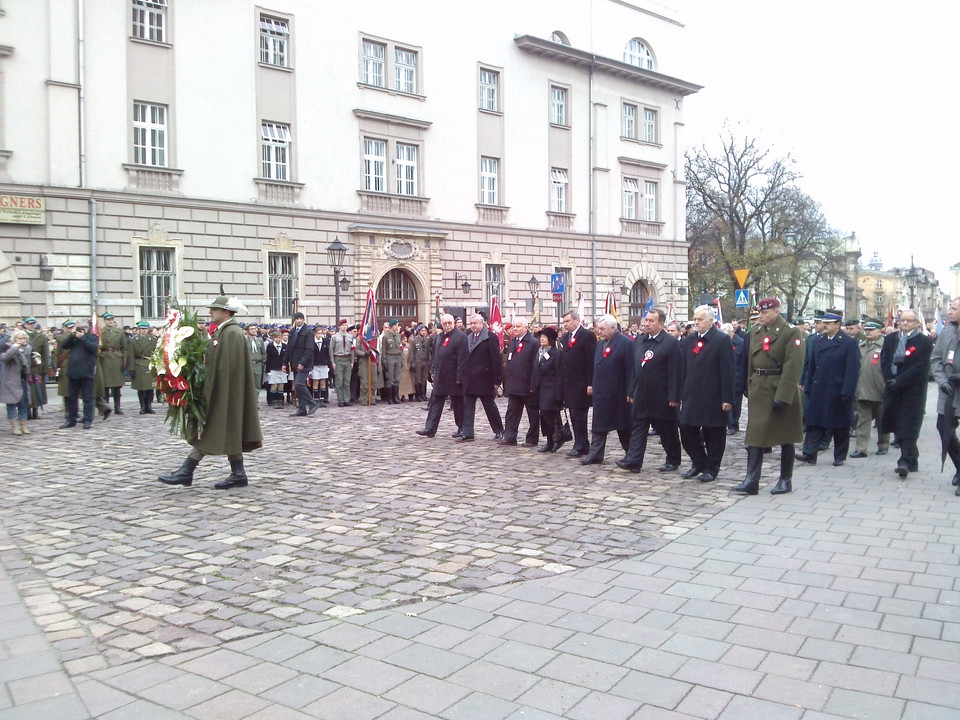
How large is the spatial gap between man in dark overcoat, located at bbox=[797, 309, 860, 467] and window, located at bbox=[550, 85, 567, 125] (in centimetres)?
2739

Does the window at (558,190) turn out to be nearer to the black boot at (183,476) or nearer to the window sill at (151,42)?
the window sill at (151,42)

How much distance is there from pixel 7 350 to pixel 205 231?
44.0ft

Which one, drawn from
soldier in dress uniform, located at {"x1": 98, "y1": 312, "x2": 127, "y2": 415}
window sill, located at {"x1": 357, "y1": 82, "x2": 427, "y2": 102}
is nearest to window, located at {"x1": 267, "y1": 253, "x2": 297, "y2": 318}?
window sill, located at {"x1": 357, "y1": 82, "x2": 427, "y2": 102}

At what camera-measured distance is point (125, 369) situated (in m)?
18.5

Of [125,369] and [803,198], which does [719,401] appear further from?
[803,198]

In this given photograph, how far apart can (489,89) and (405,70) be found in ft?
14.4

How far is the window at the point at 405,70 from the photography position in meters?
31.6

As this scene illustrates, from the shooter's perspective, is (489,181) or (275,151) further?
(489,181)

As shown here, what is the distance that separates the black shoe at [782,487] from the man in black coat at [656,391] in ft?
4.84

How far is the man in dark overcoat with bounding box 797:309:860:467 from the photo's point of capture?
1121 cm

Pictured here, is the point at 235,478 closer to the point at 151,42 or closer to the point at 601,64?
the point at 151,42

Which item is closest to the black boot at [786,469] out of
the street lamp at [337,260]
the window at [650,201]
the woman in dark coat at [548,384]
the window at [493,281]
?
the woman in dark coat at [548,384]

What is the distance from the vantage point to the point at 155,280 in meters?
26.3

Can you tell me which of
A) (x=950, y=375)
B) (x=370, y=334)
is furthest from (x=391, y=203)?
(x=950, y=375)
